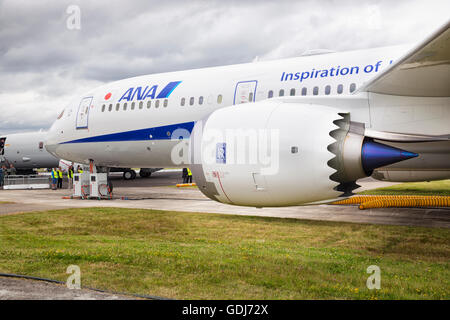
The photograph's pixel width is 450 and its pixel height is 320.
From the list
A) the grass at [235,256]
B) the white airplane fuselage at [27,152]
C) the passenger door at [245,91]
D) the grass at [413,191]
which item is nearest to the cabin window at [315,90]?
the passenger door at [245,91]

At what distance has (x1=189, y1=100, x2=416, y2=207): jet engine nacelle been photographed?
6156 mm

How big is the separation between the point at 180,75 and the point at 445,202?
10.0m

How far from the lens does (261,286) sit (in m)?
5.72

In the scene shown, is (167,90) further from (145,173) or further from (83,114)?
(145,173)

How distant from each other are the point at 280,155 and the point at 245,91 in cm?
573

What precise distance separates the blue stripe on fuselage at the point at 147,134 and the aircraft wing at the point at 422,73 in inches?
269

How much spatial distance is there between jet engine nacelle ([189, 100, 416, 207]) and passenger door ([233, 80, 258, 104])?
4.61m

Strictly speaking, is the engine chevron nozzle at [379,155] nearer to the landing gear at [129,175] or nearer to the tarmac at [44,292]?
the tarmac at [44,292]

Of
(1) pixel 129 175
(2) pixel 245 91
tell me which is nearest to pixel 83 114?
(2) pixel 245 91

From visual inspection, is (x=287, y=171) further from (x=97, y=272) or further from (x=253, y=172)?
(x=97, y=272)

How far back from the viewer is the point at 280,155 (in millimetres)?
6270

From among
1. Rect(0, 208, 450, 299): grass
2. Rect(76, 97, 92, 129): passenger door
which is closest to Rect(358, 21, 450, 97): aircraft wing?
Rect(0, 208, 450, 299): grass
